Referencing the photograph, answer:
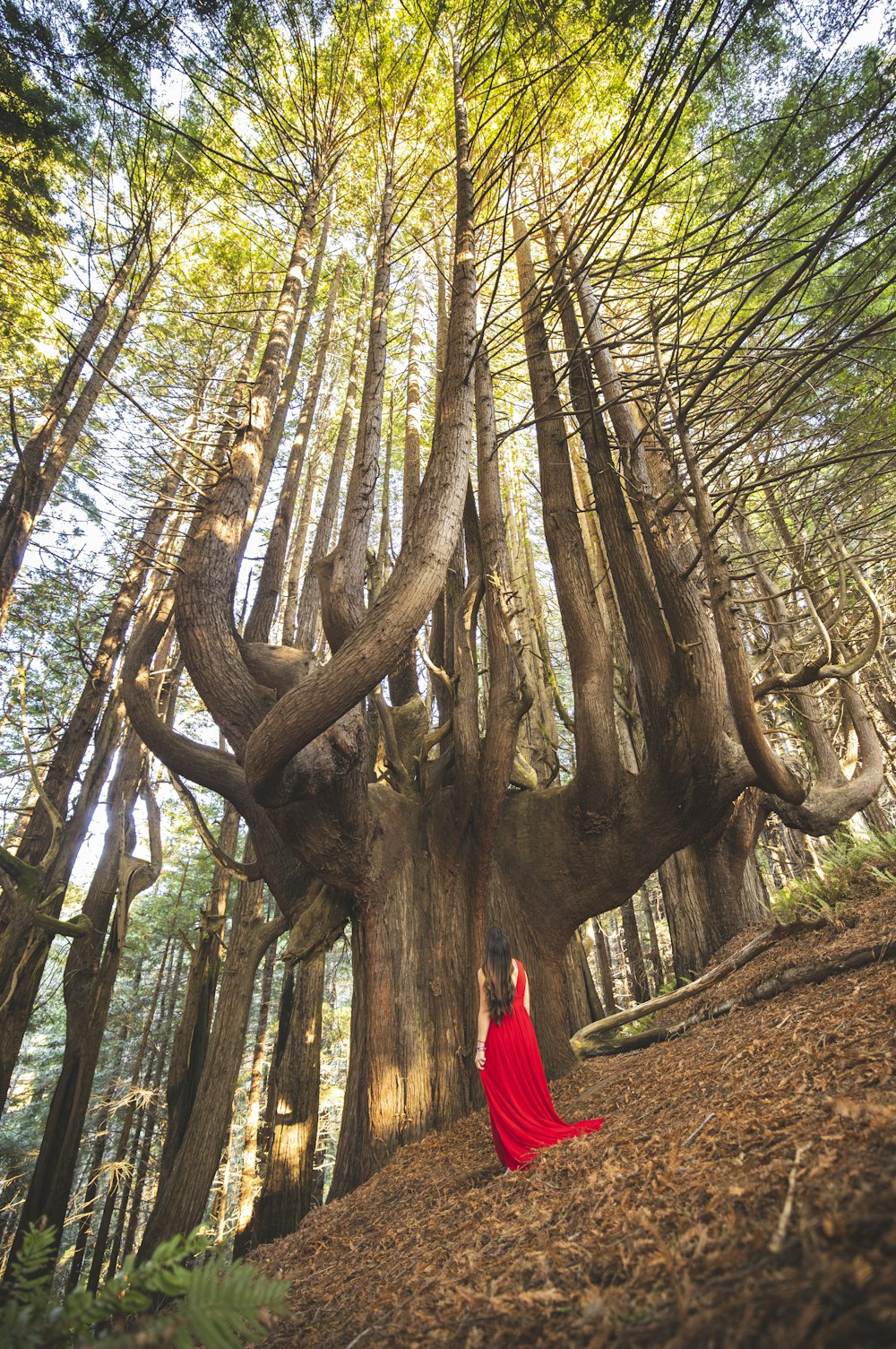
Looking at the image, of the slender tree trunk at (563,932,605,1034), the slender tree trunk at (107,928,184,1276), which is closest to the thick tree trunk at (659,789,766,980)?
the slender tree trunk at (563,932,605,1034)

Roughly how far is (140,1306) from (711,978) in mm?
4812

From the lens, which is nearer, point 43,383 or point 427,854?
point 427,854

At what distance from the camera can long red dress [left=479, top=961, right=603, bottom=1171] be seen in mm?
2932

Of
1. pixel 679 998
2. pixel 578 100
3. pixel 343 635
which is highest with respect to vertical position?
pixel 578 100

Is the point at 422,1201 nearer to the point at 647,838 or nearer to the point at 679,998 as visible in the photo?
the point at 647,838

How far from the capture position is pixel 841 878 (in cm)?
517

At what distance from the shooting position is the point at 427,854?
4.94 m

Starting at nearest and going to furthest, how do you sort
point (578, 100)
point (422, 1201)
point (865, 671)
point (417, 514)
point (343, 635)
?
point (422, 1201), point (417, 514), point (343, 635), point (578, 100), point (865, 671)

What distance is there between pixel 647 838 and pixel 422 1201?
2.68 m

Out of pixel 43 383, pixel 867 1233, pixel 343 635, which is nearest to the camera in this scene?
pixel 867 1233

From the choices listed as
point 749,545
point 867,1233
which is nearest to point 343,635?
point 867,1233

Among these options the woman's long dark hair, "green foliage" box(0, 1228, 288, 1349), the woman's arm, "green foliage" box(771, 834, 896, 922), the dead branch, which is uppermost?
the dead branch

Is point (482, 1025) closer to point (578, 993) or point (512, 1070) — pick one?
point (512, 1070)

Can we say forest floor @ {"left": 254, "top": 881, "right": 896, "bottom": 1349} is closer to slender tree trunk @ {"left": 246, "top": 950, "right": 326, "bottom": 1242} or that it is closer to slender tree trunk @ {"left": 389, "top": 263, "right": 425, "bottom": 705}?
slender tree trunk @ {"left": 246, "top": 950, "right": 326, "bottom": 1242}
